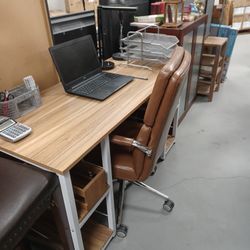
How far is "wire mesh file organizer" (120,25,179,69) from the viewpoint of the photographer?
5.67 ft

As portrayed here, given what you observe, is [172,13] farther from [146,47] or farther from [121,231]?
[121,231]

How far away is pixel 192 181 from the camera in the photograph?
1884mm

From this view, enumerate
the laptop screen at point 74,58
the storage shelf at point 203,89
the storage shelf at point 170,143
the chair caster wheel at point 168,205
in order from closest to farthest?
1. the laptop screen at point 74,58
2. the chair caster wheel at point 168,205
3. the storage shelf at point 170,143
4. the storage shelf at point 203,89

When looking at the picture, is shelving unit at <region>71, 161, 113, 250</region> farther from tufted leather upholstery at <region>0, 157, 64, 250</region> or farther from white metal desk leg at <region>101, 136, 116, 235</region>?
tufted leather upholstery at <region>0, 157, 64, 250</region>

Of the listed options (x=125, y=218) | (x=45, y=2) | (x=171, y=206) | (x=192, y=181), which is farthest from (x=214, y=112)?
(x=45, y=2)

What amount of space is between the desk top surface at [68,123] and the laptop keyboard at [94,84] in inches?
2.2

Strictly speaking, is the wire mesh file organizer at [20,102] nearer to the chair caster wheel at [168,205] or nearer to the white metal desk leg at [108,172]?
the white metal desk leg at [108,172]

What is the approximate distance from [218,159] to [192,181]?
1.19 ft

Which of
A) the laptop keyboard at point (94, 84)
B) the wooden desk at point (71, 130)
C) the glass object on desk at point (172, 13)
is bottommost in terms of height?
the wooden desk at point (71, 130)

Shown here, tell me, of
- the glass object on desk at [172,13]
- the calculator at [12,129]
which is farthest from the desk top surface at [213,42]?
the calculator at [12,129]

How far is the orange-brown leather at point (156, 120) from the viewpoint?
100 cm

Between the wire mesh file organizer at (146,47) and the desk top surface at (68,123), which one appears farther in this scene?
the wire mesh file organizer at (146,47)

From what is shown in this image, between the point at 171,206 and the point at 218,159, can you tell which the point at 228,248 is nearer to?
the point at 171,206

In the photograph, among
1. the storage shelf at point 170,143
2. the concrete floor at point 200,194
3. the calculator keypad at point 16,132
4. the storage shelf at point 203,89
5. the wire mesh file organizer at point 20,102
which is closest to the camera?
the calculator keypad at point 16,132
